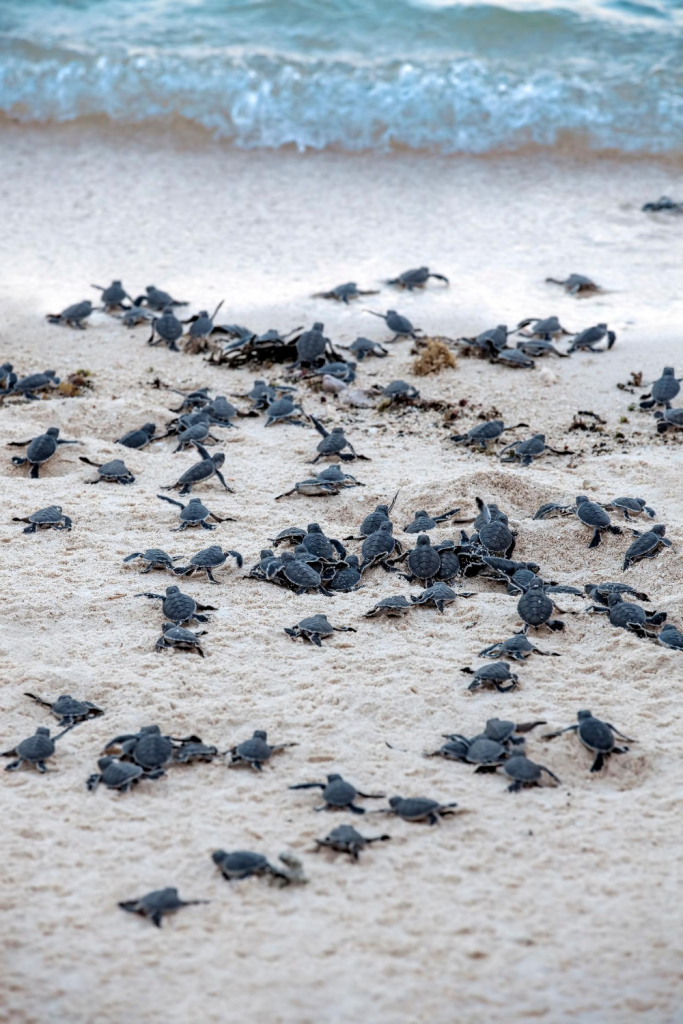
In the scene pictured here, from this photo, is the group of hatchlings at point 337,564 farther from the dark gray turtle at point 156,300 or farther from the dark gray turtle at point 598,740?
the dark gray turtle at point 156,300

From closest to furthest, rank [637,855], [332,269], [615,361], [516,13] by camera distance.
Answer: [637,855] → [615,361] → [332,269] → [516,13]

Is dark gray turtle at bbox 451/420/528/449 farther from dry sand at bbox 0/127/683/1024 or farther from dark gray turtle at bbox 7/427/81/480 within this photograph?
dark gray turtle at bbox 7/427/81/480

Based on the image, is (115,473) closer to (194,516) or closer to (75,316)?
(194,516)

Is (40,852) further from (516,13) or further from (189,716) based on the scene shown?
(516,13)

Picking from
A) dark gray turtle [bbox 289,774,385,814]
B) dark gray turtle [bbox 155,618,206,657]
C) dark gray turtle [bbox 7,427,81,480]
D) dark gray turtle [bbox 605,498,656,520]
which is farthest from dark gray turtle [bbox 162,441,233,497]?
dark gray turtle [bbox 289,774,385,814]

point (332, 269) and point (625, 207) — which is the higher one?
point (625, 207)

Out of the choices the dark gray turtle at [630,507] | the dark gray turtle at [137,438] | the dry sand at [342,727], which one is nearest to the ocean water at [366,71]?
the dry sand at [342,727]

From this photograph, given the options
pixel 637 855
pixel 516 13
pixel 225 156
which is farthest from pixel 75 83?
pixel 637 855
